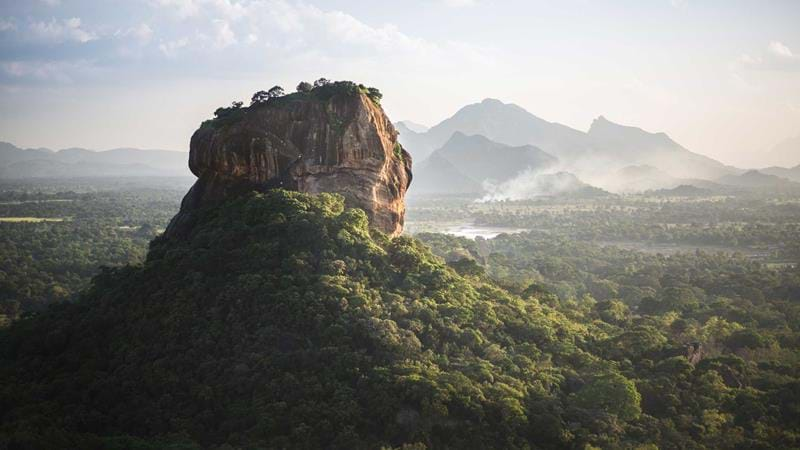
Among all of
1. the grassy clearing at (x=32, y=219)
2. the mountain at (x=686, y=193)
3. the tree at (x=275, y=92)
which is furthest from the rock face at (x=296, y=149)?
the mountain at (x=686, y=193)

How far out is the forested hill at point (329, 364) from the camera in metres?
23.0

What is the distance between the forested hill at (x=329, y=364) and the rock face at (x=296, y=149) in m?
2.59

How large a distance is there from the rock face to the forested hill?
2.59 meters

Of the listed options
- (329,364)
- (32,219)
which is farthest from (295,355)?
(32,219)

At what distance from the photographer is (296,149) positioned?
3788 cm

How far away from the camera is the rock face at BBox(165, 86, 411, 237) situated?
123 ft

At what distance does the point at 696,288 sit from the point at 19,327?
55622mm

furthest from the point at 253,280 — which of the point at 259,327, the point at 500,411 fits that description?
the point at 500,411

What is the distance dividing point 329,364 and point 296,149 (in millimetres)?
16987

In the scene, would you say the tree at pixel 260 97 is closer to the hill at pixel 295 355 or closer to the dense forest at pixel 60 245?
the hill at pixel 295 355

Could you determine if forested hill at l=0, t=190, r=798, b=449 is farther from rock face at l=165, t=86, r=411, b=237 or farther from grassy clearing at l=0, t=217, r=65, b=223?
grassy clearing at l=0, t=217, r=65, b=223

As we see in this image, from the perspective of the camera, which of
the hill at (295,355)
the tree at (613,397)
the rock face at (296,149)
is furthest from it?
the rock face at (296,149)

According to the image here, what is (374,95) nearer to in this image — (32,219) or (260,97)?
(260,97)

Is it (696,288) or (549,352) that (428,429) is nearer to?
(549,352)
